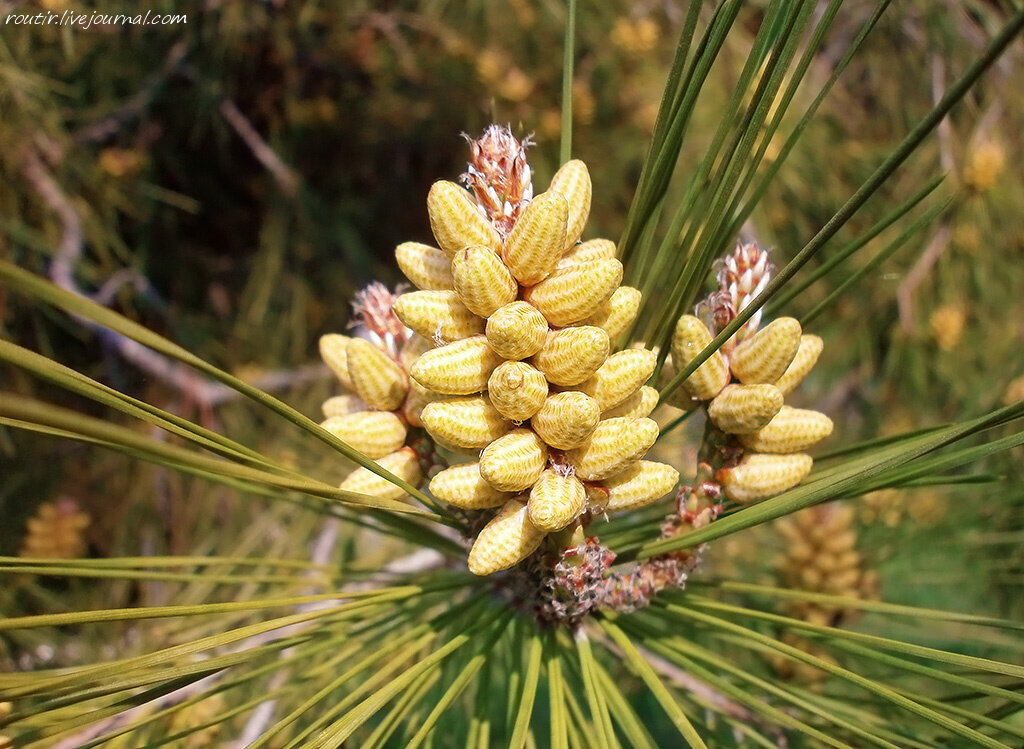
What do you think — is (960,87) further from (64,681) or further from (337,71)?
(337,71)

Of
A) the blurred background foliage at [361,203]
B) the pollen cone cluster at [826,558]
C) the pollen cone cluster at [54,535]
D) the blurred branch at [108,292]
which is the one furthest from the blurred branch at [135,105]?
the pollen cone cluster at [826,558]

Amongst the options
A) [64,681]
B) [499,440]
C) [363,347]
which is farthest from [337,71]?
[64,681]

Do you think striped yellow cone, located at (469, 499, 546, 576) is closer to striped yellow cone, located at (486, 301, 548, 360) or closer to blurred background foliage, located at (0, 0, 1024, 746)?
striped yellow cone, located at (486, 301, 548, 360)

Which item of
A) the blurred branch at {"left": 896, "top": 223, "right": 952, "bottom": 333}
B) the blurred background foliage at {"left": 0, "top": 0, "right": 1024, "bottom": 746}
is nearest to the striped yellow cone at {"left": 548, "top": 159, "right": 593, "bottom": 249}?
the blurred background foliage at {"left": 0, "top": 0, "right": 1024, "bottom": 746}

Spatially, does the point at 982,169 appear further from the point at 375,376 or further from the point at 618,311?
the point at 375,376

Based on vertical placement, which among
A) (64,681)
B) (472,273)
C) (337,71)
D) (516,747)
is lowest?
(516,747)

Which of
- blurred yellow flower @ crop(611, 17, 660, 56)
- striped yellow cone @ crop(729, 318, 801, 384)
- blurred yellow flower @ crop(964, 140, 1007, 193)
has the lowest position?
striped yellow cone @ crop(729, 318, 801, 384)
